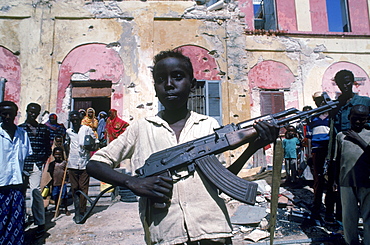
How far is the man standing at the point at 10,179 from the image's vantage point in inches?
115

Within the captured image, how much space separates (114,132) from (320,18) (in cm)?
960

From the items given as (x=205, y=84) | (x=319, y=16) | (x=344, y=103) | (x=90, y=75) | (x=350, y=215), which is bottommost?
(x=350, y=215)

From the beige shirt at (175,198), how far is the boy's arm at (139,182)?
0.06 metres

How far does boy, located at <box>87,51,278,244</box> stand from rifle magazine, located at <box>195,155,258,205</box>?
0.17 ft

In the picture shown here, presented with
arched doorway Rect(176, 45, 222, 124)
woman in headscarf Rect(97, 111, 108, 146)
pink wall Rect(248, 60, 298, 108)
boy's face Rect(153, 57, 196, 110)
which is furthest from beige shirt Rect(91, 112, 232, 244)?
pink wall Rect(248, 60, 298, 108)

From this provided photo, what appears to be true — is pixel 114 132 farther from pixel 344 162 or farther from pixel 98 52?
pixel 344 162

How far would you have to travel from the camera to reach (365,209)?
2764mm

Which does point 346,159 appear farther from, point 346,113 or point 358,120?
point 346,113

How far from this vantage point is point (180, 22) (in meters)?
8.34

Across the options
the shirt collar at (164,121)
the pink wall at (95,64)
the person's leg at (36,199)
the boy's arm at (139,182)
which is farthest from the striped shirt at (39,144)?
the pink wall at (95,64)

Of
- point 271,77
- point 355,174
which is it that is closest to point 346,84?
point 355,174

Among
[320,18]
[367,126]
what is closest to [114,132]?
[367,126]

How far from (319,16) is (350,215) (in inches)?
380

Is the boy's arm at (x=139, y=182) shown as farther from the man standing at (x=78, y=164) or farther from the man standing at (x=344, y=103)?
the man standing at (x=78, y=164)
